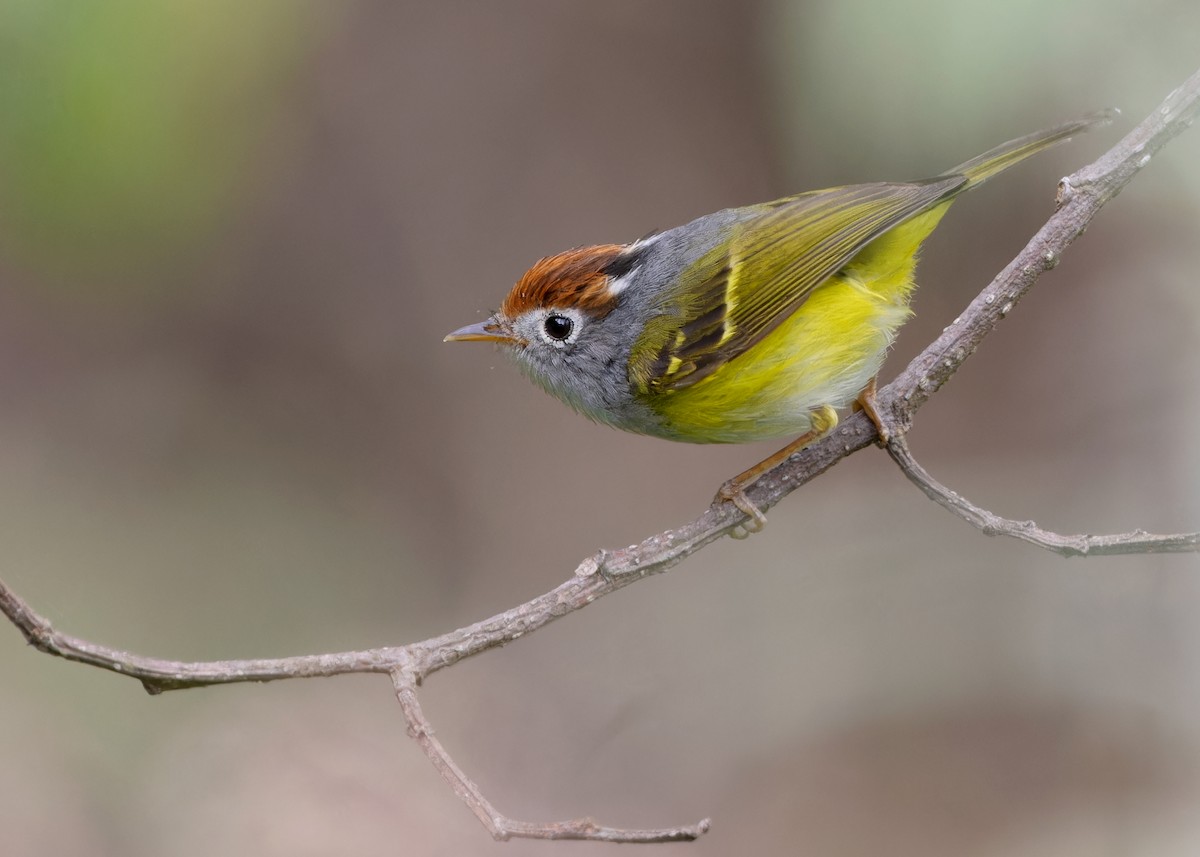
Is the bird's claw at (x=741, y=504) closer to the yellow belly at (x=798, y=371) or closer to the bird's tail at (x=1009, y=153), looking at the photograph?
the yellow belly at (x=798, y=371)

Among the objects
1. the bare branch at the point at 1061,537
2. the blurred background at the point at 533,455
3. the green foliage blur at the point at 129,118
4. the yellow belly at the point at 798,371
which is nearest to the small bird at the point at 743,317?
the yellow belly at the point at 798,371

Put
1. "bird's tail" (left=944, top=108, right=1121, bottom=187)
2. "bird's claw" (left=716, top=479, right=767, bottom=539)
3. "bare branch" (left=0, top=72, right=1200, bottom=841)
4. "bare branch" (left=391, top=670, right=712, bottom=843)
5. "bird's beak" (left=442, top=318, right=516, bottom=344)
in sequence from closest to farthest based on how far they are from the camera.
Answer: "bare branch" (left=391, top=670, right=712, bottom=843), "bare branch" (left=0, top=72, right=1200, bottom=841), "bird's claw" (left=716, top=479, right=767, bottom=539), "bird's tail" (left=944, top=108, right=1121, bottom=187), "bird's beak" (left=442, top=318, right=516, bottom=344)

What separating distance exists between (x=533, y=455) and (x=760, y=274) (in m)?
3.40

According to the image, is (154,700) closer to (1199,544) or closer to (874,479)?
(874,479)

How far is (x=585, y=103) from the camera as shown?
22.0 feet

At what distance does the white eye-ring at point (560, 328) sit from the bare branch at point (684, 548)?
780 millimetres

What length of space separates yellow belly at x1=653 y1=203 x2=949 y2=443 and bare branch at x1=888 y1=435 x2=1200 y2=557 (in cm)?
42

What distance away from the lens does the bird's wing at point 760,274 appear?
10.8ft

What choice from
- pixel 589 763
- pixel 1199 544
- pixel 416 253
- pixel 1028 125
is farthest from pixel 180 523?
pixel 1199 544

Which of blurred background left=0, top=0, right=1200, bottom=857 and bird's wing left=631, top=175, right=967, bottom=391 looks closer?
bird's wing left=631, top=175, right=967, bottom=391

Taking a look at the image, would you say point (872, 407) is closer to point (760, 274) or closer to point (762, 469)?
point (762, 469)

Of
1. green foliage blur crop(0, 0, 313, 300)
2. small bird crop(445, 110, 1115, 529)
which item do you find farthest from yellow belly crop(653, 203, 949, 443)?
green foliage blur crop(0, 0, 313, 300)

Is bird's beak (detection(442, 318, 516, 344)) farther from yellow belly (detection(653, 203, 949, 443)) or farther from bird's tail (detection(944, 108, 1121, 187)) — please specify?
bird's tail (detection(944, 108, 1121, 187))

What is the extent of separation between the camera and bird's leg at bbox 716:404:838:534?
3170mm
